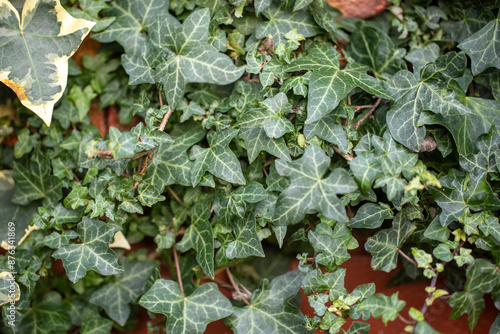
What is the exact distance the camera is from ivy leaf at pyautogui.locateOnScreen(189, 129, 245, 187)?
48.9 inches

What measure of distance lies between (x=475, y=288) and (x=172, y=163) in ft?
3.22

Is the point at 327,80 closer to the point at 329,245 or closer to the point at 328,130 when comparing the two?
the point at 328,130

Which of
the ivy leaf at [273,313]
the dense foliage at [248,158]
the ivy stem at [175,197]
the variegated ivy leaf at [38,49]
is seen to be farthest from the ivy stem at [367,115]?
the variegated ivy leaf at [38,49]

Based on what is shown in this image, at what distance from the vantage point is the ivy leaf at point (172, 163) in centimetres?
134

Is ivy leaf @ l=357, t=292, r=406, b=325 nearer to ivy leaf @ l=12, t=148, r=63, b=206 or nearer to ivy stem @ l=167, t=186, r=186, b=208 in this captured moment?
ivy stem @ l=167, t=186, r=186, b=208

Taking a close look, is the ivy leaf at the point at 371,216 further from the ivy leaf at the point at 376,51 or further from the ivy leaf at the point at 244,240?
the ivy leaf at the point at 376,51

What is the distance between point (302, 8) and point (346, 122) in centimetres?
41

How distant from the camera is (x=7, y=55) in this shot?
4.12 feet

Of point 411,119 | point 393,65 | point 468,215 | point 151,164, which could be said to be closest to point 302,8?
point 393,65

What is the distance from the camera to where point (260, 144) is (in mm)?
1260

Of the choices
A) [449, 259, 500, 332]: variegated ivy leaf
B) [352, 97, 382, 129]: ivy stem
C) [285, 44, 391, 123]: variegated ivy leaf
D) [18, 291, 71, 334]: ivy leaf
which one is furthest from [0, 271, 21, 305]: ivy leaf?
[449, 259, 500, 332]: variegated ivy leaf

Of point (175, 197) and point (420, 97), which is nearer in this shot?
point (420, 97)

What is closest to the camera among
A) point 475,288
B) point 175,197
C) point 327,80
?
point 475,288

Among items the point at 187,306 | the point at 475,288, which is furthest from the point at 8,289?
the point at 475,288
